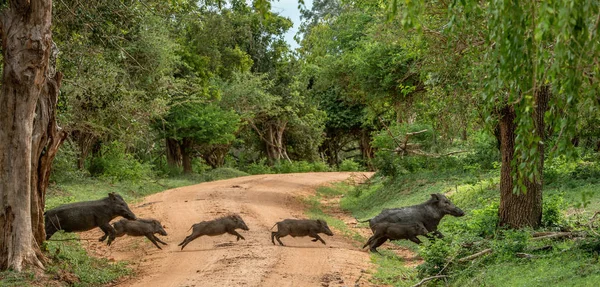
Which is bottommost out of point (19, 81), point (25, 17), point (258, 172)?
point (258, 172)

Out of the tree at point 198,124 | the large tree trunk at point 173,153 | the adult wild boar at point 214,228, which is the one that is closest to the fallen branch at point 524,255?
the adult wild boar at point 214,228

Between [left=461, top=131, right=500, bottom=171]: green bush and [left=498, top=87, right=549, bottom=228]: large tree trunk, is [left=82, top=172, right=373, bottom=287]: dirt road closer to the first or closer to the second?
[left=498, top=87, right=549, bottom=228]: large tree trunk

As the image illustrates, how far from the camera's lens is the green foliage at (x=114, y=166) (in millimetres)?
27953

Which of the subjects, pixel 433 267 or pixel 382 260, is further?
pixel 382 260

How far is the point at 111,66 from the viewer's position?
1872 cm

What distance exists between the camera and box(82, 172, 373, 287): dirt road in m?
10.3

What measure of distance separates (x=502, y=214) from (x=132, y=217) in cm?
681

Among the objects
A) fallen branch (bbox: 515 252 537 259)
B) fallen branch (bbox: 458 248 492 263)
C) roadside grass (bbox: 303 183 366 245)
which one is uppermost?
fallen branch (bbox: 515 252 537 259)

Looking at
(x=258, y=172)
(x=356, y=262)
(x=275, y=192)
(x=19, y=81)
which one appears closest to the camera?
(x=19, y=81)

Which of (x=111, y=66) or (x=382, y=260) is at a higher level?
(x=111, y=66)

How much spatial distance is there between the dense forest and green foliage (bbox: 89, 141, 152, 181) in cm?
8

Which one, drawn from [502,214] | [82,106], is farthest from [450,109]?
[82,106]

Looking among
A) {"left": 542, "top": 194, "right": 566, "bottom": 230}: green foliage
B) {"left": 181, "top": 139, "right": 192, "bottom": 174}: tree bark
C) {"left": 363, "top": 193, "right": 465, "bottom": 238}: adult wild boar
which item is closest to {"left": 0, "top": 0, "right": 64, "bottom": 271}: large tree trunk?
{"left": 363, "top": 193, "right": 465, "bottom": 238}: adult wild boar

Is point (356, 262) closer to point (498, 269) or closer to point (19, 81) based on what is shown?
point (498, 269)
